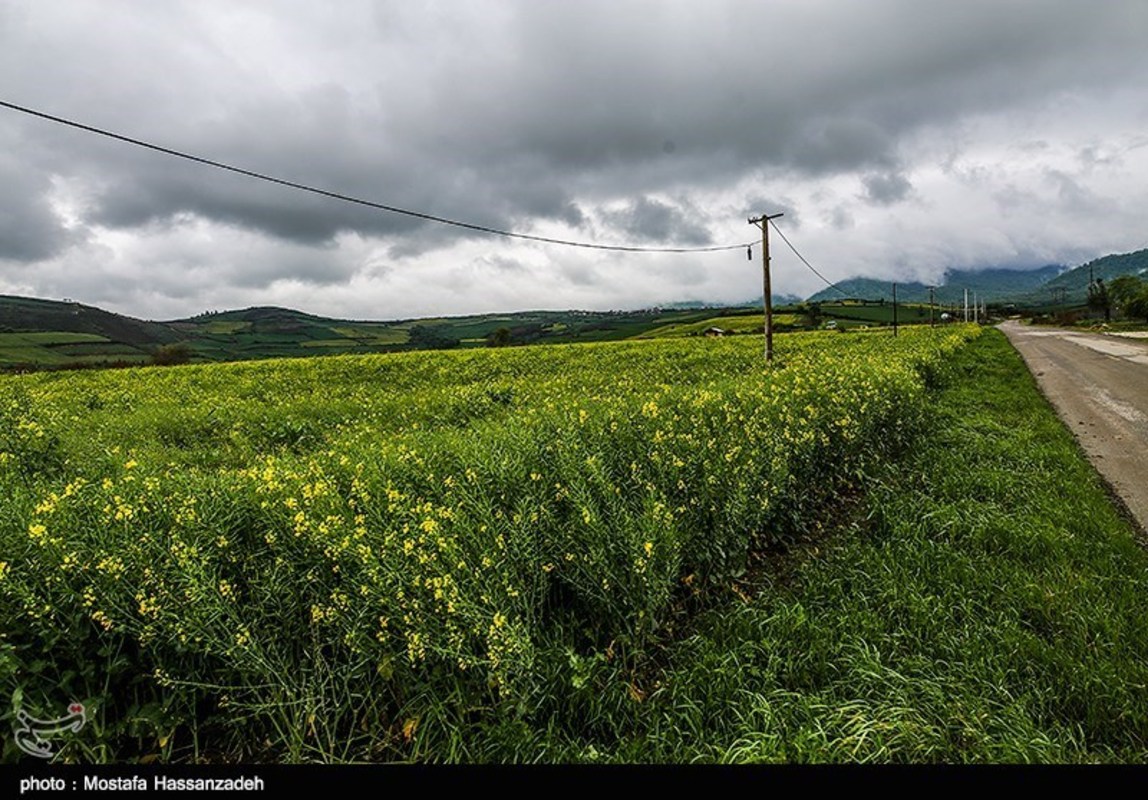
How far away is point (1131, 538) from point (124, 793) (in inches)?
344

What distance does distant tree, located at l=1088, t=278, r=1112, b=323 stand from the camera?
97950mm

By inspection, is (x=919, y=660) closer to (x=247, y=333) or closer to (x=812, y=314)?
(x=812, y=314)

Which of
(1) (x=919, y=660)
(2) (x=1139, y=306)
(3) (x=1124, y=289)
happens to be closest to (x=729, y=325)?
(2) (x=1139, y=306)

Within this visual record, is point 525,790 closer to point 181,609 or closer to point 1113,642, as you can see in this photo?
point 181,609

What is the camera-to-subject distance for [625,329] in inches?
4060

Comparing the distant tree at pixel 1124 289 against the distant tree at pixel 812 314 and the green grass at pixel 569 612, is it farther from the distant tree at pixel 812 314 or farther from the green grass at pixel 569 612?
the green grass at pixel 569 612

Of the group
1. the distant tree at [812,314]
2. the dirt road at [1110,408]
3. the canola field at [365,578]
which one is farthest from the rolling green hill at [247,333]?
the canola field at [365,578]

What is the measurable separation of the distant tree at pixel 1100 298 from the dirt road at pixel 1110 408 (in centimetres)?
9962

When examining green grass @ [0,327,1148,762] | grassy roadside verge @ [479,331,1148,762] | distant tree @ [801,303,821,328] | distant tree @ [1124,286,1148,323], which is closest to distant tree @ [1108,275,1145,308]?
distant tree @ [1124,286,1148,323]

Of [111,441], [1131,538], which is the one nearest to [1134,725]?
[1131,538]

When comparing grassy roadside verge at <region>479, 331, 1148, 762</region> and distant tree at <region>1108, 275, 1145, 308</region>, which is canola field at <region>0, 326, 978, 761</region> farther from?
distant tree at <region>1108, 275, 1145, 308</region>

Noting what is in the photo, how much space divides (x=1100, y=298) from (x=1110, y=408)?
124411 mm

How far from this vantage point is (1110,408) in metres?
13.5

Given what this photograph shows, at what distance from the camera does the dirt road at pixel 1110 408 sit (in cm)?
808
